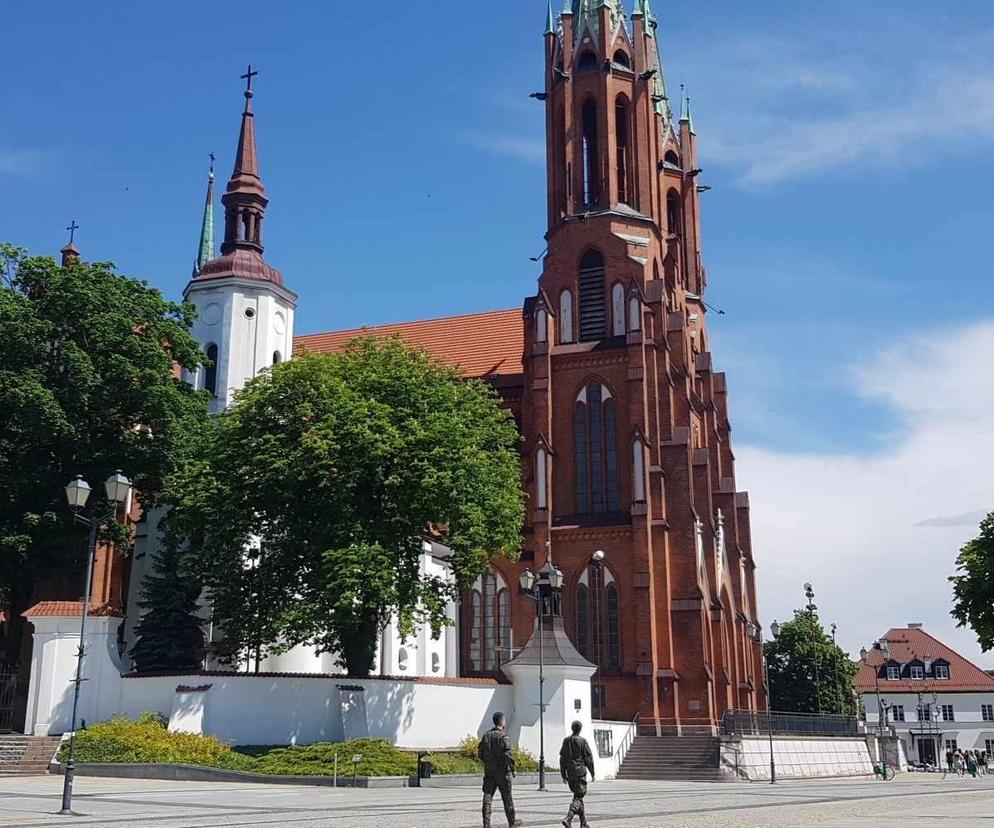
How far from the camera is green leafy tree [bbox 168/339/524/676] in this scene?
33000mm

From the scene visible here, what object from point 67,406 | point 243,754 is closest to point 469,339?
point 67,406

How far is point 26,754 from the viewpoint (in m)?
30.8

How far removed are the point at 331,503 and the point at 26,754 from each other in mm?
10814

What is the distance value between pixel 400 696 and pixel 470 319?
96.6 ft

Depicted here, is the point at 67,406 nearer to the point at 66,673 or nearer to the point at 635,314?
the point at 66,673

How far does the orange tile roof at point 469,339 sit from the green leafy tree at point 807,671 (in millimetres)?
30391

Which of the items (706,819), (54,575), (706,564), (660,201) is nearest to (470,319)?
(660,201)

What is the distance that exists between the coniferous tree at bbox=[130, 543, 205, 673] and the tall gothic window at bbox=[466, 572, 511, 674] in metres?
14.2

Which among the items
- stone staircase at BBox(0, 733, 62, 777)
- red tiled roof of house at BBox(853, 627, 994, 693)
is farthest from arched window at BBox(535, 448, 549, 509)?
red tiled roof of house at BBox(853, 627, 994, 693)

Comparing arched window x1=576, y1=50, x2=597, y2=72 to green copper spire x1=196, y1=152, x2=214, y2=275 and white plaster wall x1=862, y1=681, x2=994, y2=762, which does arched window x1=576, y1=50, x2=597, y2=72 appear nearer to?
green copper spire x1=196, y1=152, x2=214, y2=275

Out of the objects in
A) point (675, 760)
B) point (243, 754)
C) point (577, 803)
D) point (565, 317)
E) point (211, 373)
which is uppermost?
point (565, 317)

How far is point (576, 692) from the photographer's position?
36.0 metres

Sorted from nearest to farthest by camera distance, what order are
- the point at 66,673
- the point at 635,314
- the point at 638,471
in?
the point at 66,673 → the point at 638,471 → the point at 635,314

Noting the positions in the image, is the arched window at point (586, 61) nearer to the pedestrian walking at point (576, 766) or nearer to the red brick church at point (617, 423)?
the red brick church at point (617, 423)
